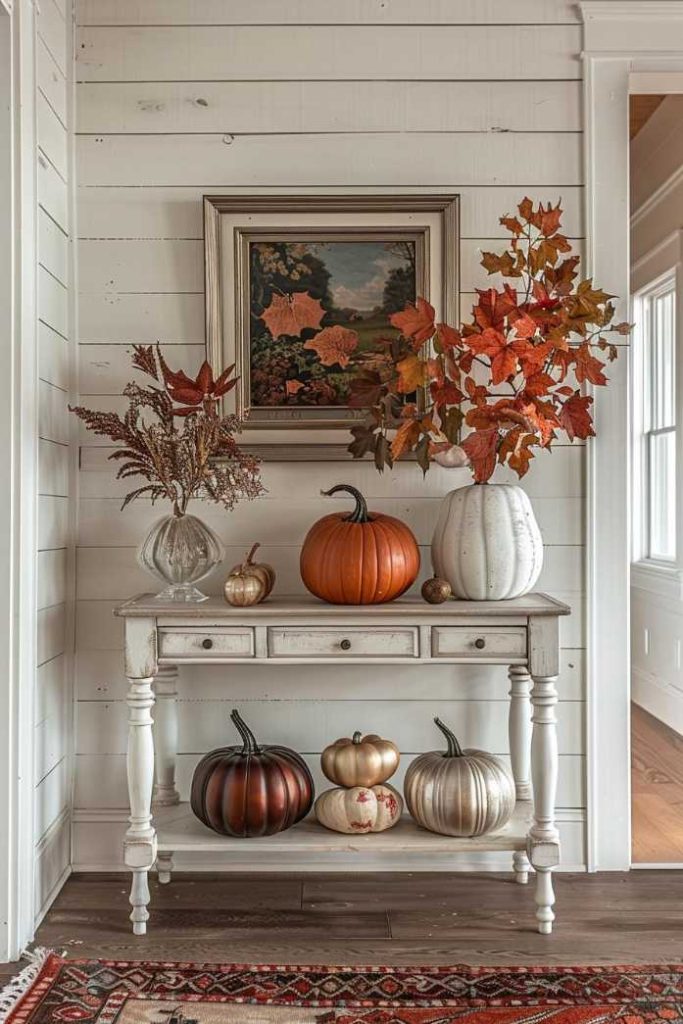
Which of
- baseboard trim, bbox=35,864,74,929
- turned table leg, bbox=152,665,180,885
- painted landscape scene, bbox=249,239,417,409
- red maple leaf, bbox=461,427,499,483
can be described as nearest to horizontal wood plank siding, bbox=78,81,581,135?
painted landscape scene, bbox=249,239,417,409

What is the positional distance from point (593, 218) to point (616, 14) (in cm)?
59

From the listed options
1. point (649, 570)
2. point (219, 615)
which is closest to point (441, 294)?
point (219, 615)

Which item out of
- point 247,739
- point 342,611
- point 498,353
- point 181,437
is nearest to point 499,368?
point 498,353

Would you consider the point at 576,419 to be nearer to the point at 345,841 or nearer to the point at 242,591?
the point at 242,591

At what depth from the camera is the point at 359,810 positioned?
2.18m

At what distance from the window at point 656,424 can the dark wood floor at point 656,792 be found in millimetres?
854

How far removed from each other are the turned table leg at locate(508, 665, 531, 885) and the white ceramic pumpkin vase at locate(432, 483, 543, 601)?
0.99ft

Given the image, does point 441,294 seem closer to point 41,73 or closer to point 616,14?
point 616,14

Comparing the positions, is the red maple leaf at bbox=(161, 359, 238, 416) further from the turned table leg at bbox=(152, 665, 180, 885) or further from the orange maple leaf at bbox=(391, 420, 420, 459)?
the turned table leg at bbox=(152, 665, 180, 885)

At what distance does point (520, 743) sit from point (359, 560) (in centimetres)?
74

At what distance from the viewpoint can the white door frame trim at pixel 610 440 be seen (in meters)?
2.51

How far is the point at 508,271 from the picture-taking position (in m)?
2.33

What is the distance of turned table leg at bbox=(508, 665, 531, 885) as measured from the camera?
240 cm

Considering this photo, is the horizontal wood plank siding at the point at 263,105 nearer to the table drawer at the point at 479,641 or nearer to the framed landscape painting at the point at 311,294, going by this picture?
the framed landscape painting at the point at 311,294
